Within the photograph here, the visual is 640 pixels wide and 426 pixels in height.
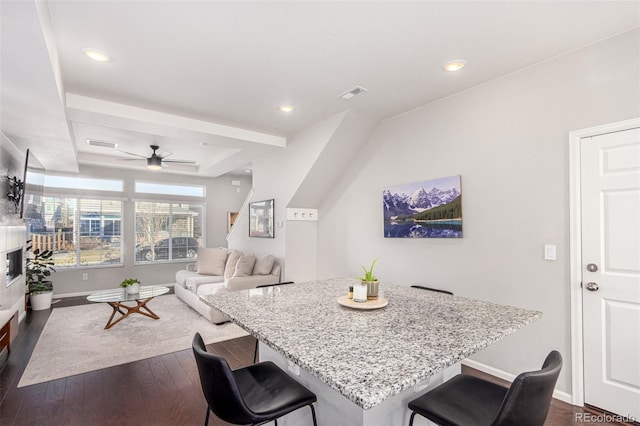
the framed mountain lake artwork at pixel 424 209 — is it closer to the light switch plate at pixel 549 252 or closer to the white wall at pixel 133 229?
the light switch plate at pixel 549 252

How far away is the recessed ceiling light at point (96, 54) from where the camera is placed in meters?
2.45

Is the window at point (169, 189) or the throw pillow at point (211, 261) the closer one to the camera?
the throw pillow at point (211, 261)

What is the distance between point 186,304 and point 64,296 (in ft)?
8.86

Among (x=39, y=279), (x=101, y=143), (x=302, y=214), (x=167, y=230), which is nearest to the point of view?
(x=302, y=214)

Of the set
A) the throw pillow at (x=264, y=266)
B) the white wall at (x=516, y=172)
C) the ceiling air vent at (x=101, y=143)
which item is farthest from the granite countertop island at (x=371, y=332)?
the ceiling air vent at (x=101, y=143)

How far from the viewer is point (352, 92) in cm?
322

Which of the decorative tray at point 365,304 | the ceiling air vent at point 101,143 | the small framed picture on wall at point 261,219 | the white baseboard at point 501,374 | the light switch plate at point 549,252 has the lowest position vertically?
the white baseboard at point 501,374

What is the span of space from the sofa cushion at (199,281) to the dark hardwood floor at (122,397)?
1.81 meters

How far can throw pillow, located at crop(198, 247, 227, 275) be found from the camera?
586cm

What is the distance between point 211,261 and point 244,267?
1.27 m

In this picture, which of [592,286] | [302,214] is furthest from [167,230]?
[592,286]

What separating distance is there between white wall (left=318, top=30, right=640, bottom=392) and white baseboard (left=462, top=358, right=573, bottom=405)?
0.05m

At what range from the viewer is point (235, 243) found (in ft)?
21.3

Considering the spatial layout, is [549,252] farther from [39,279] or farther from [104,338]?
[39,279]
